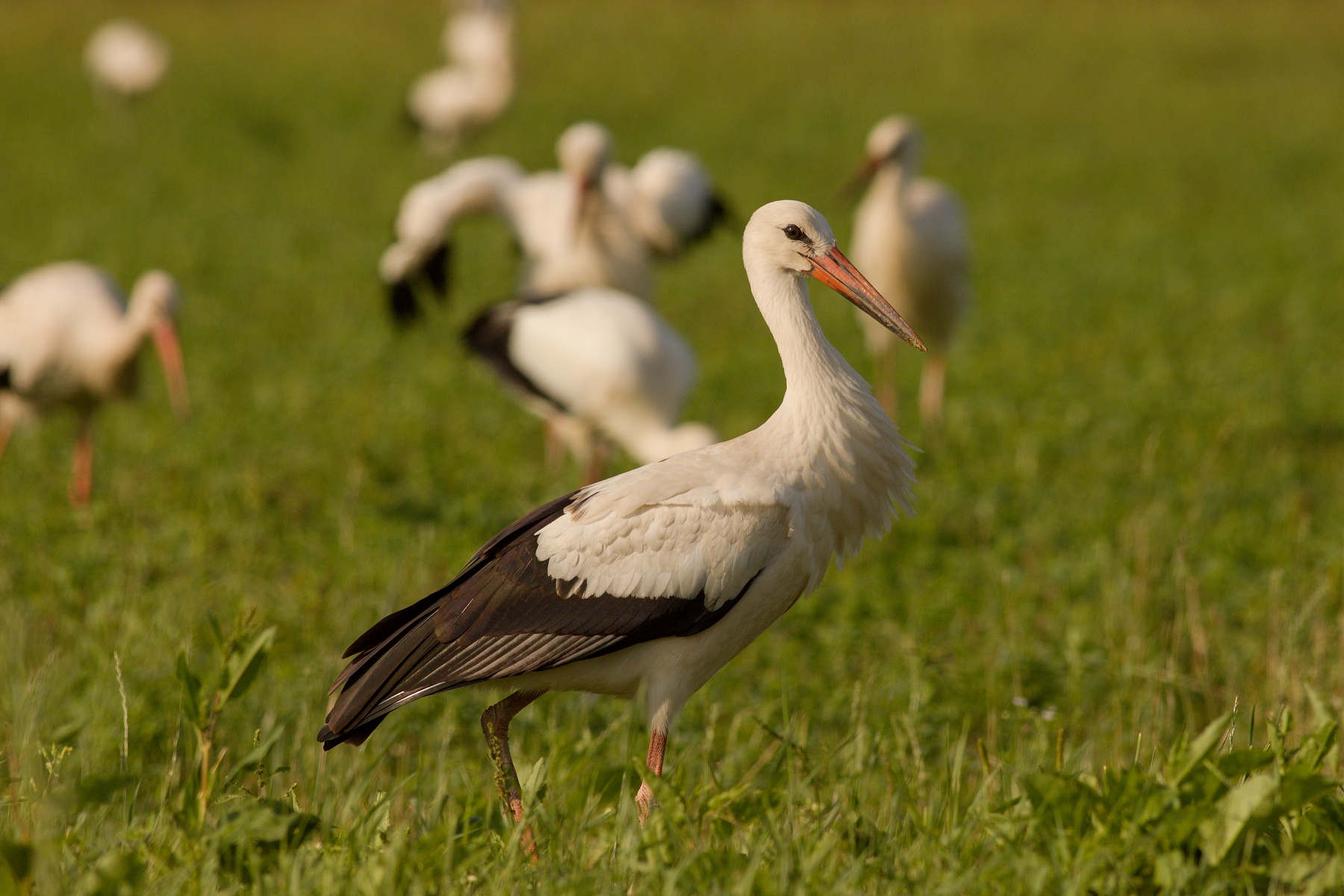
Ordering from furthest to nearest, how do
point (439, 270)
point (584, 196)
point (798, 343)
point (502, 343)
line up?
1. point (439, 270)
2. point (584, 196)
3. point (502, 343)
4. point (798, 343)

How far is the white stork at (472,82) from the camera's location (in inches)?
637

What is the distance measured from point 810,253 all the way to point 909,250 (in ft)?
20.2

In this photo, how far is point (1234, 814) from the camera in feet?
8.42

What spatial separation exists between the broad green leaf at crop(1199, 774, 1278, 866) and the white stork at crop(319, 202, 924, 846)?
1.12 meters

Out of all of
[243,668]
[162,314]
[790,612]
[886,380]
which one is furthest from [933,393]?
[243,668]

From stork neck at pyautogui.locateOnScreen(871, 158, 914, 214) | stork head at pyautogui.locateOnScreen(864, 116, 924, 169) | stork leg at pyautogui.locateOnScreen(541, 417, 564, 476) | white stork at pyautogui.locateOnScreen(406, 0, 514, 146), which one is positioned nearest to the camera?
stork leg at pyautogui.locateOnScreen(541, 417, 564, 476)

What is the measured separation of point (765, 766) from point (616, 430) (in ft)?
11.0

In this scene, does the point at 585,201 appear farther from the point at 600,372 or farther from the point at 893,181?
the point at 893,181

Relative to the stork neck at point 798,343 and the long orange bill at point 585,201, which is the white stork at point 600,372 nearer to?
the long orange bill at point 585,201

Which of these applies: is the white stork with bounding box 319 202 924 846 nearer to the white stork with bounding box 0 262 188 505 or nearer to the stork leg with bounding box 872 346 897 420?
the white stork with bounding box 0 262 188 505

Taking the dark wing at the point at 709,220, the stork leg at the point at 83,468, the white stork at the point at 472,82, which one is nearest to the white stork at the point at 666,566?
the stork leg at the point at 83,468

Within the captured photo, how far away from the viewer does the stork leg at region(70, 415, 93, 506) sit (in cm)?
673

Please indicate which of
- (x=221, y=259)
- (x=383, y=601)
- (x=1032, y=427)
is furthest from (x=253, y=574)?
(x=221, y=259)

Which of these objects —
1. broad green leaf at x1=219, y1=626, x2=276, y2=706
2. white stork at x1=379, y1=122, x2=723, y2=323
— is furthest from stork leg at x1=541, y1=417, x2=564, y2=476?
broad green leaf at x1=219, y1=626, x2=276, y2=706
